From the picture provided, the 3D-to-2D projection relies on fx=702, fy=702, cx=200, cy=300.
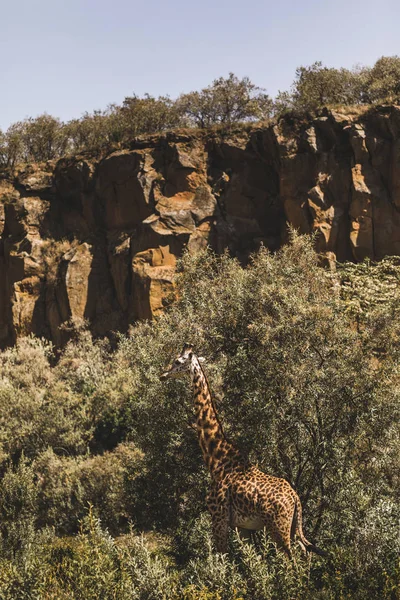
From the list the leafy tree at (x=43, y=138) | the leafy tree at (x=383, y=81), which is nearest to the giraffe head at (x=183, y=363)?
the leafy tree at (x=383, y=81)

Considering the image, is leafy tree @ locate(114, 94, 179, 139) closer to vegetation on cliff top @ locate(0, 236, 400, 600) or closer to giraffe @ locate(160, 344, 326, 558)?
vegetation on cliff top @ locate(0, 236, 400, 600)

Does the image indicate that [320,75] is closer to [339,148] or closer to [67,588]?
[339,148]

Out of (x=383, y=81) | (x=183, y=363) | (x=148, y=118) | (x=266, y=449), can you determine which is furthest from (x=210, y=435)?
(x=148, y=118)

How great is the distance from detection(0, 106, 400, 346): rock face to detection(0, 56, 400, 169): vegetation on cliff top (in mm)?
2405

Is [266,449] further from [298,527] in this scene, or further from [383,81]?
[383,81]

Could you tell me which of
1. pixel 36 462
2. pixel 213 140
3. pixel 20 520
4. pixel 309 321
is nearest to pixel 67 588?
pixel 309 321

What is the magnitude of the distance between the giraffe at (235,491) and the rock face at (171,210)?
26.6 meters

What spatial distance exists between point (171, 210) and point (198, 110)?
401 inches

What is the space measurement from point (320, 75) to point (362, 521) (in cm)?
3652

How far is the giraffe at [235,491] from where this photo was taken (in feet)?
34.7

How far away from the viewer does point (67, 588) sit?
10.5 meters

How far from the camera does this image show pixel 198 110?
4978 cm

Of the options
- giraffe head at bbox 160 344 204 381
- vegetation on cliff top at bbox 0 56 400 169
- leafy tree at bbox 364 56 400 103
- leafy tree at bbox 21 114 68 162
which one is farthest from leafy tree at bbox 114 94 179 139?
giraffe head at bbox 160 344 204 381

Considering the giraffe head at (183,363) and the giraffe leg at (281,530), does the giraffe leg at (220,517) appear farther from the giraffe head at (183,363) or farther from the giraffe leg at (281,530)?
the giraffe head at (183,363)
